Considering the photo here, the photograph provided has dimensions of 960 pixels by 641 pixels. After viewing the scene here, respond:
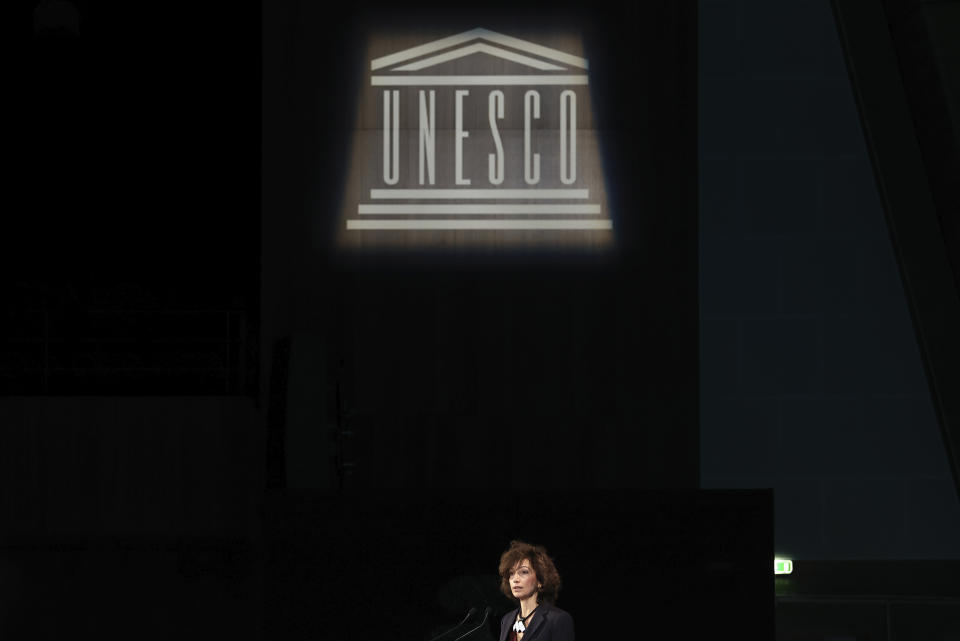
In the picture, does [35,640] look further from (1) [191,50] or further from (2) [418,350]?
(1) [191,50]

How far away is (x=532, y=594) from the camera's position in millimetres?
3357

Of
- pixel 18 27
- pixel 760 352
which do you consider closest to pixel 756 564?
pixel 760 352

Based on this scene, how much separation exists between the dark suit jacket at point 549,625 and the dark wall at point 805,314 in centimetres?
284

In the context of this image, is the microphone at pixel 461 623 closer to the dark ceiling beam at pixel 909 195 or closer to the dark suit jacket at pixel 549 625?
the dark suit jacket at pixel 549 625

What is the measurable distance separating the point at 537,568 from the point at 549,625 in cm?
16

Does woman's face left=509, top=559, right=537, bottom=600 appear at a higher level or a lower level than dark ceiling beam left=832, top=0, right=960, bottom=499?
lower

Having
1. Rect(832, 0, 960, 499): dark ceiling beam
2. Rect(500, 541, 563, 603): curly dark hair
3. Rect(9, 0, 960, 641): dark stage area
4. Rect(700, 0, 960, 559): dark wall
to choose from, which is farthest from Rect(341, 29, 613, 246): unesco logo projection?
Rect(500, 541, 563, 603): curly dark hair

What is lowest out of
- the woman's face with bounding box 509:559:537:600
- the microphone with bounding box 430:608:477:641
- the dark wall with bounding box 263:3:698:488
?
the microphone with bounding box 430:608:477:641

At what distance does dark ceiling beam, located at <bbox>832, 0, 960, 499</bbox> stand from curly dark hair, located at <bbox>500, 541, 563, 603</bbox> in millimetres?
3285

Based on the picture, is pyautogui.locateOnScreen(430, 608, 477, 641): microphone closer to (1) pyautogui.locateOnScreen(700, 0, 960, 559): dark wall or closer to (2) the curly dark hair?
(2) the curly dark hair

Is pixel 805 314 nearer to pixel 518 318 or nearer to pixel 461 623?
pixel 518 318

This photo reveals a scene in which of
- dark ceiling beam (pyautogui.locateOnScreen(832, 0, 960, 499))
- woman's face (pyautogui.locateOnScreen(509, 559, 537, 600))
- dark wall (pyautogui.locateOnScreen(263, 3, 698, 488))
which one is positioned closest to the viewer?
woman's face (pyautogui.locateOnScreen(509, 559, 537, 600))

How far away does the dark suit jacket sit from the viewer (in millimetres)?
3338

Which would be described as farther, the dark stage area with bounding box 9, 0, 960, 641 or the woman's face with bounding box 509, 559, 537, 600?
the dark stage area with bounding box 9, 0, 960, 641
